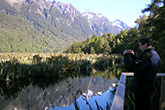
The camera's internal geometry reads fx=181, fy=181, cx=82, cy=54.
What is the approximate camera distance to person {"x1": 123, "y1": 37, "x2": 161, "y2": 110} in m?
2.02

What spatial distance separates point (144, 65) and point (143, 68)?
3 centimetres

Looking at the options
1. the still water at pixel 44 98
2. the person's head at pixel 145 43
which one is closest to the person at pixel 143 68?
the person's head at pixel 145 43

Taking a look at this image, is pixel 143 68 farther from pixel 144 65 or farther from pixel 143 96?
pixel 143 96

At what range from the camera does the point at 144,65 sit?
2.00 metres

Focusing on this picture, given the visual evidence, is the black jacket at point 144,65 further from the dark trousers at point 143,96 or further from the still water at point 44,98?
the still water at point 44,98

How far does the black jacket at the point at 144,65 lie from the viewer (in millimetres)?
2012

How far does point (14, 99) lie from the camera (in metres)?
4.60

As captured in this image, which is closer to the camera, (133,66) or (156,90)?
(133,66)

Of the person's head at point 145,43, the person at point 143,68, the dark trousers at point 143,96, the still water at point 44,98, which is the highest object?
the person's head at point 145,43

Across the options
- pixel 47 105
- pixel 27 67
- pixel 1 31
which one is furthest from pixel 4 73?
pixel 1 31

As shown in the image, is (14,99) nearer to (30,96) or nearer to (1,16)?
(30,96)

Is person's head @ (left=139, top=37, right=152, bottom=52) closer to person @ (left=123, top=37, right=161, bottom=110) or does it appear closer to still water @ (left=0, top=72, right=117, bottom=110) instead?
person @ (left=123, top=37, right=161, bottom=110)

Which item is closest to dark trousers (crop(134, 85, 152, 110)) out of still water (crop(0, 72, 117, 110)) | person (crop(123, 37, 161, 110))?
person (crop(123, 37, 161, 110))

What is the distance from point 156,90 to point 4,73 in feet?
18.3
